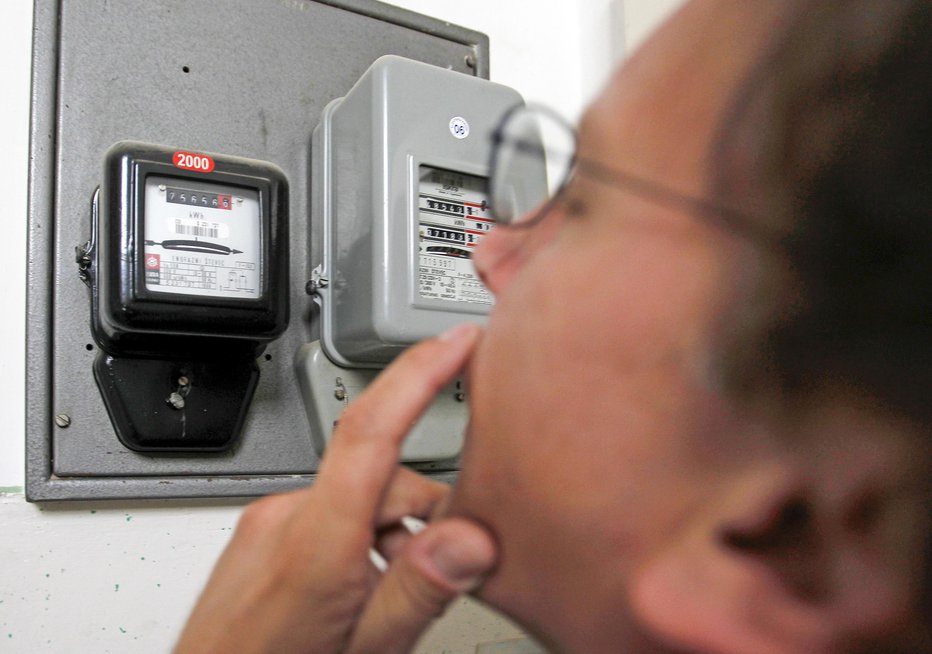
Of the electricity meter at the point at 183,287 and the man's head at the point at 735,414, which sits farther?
the electricity meter at the point at 183,287

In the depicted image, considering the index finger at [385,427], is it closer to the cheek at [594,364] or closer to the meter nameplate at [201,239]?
the cheek at [594,364]

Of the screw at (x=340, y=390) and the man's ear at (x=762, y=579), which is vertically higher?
the screw at (x=340, y=390)

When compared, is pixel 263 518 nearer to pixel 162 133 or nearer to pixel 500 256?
pixel 500 256

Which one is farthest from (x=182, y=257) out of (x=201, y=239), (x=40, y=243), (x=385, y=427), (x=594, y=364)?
(x=594, y=364)

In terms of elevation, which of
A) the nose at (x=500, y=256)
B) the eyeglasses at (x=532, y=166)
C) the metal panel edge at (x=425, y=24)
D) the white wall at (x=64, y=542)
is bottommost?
the white wall at (x=64, y=542)

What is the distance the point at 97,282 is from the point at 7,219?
100mm

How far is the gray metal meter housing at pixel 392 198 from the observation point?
2.53 ft

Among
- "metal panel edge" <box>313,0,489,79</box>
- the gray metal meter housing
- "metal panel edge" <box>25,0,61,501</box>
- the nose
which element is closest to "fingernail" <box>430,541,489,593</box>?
the nose

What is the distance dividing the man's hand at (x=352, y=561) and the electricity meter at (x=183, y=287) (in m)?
0.35

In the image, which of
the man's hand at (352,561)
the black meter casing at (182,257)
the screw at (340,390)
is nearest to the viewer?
the man's hand at (352,561)

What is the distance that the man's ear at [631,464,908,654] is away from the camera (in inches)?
11.5

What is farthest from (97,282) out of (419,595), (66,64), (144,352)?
(419,595)

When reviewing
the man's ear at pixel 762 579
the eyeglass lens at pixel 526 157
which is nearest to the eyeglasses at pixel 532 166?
the eyeglass lens at pixel 526 157

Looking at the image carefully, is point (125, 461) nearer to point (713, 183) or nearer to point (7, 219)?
point (7, 219)
